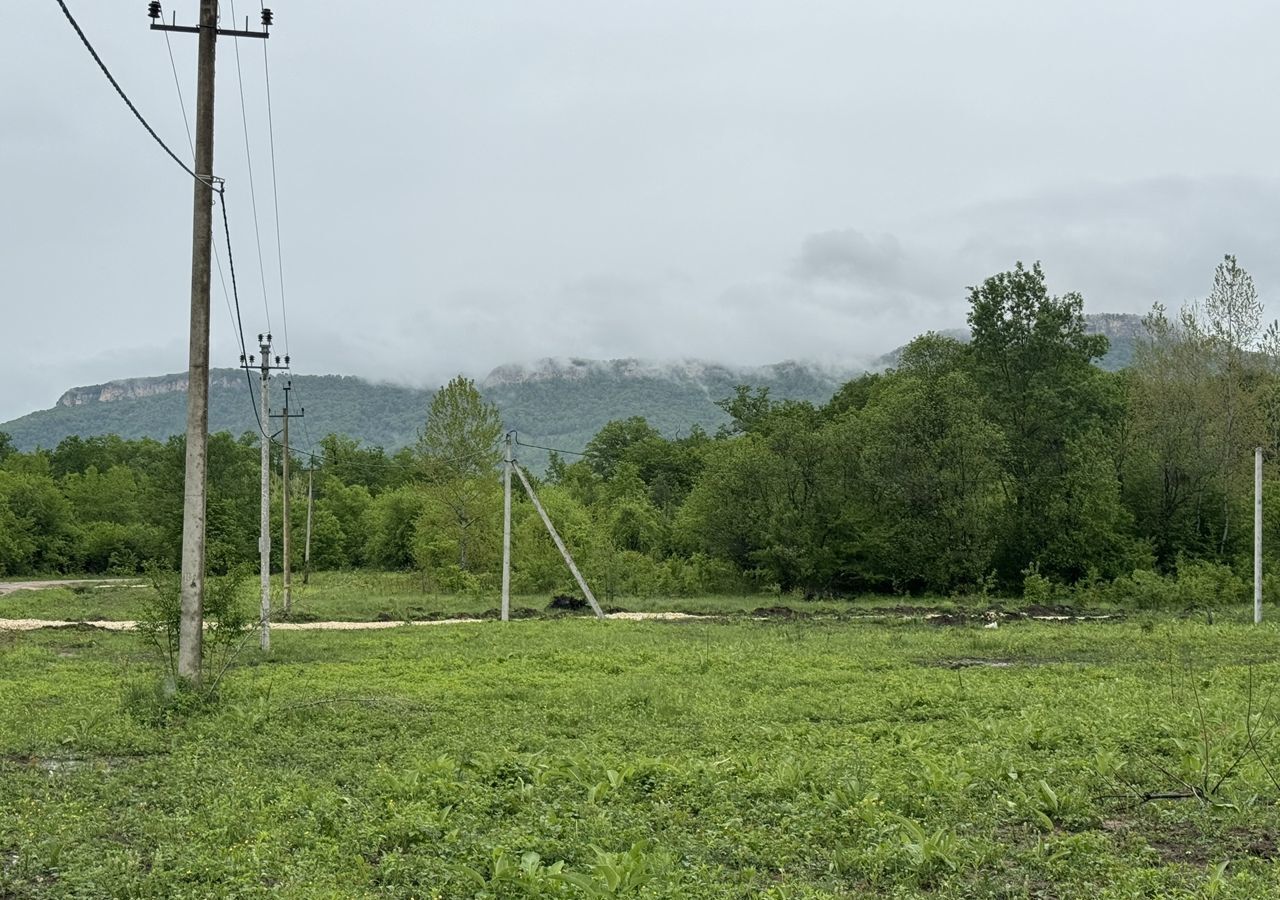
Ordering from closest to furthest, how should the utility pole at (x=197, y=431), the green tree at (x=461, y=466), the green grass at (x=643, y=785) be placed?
the green grass at (x=643, y=785)
the utility pole at (x=197, y=431)
the green tree at (x=461, y=466)

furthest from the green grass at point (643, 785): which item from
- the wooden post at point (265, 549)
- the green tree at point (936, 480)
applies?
the green tree at point (936, 480)

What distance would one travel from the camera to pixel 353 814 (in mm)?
8562

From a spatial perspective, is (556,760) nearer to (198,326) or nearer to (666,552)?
(198,326)

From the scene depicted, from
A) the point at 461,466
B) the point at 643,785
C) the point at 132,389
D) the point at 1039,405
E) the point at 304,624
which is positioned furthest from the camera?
the point at 132,389

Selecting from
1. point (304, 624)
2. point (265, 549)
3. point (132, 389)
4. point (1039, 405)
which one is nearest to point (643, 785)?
point (265, 549)

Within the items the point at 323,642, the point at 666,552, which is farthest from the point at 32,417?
the point at 323,642

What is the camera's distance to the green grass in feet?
22.9

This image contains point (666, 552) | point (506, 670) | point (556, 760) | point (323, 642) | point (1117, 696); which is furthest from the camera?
point (666, 552)

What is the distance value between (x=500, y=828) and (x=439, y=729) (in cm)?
485

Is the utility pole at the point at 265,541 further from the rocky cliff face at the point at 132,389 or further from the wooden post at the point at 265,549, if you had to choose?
the rocky cliff face at the point at 132,389

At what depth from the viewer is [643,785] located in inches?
372

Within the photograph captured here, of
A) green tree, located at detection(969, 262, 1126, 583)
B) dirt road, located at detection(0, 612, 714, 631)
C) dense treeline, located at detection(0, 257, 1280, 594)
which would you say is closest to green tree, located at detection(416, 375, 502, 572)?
dense treeline, located at detection(0, 257, 1280, 594)

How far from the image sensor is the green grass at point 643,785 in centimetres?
698

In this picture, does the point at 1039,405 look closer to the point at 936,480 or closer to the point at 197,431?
the point at 936,480
